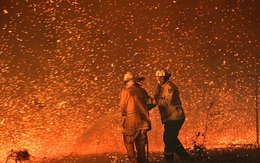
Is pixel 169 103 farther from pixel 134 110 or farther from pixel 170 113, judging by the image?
pixel 134 110

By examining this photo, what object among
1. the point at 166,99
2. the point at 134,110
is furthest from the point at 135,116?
the point at 166,99

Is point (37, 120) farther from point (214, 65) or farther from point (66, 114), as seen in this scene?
point (214, 65)

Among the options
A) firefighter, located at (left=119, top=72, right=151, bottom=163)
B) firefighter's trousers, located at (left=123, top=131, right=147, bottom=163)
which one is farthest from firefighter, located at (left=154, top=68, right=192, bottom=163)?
firefighter's trousers, located at (left=123, top=131, right=147, bottom=163)

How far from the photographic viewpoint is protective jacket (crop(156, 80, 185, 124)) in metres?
8.70

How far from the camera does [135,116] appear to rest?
27.1 feet

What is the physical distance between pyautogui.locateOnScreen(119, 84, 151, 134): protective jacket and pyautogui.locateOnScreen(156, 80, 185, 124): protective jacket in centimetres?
46

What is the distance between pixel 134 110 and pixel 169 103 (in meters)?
0.71

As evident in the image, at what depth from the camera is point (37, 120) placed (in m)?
10.6

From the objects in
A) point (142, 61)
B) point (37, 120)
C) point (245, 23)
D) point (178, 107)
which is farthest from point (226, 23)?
point (37, 120)

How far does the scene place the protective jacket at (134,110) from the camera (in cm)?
827

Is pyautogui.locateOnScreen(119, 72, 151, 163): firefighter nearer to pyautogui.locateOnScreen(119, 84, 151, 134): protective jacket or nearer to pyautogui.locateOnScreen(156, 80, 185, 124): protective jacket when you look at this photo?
pyautogui.locateOnScreen(119, 84, 151, 134): protective jacket

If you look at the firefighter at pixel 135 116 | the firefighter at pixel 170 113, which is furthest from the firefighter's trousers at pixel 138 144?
the firefighter at pixel 170 113

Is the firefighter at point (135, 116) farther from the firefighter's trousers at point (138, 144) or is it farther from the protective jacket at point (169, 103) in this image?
the protective jacket at point (169, 103)

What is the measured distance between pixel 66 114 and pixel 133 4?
2.50 m
